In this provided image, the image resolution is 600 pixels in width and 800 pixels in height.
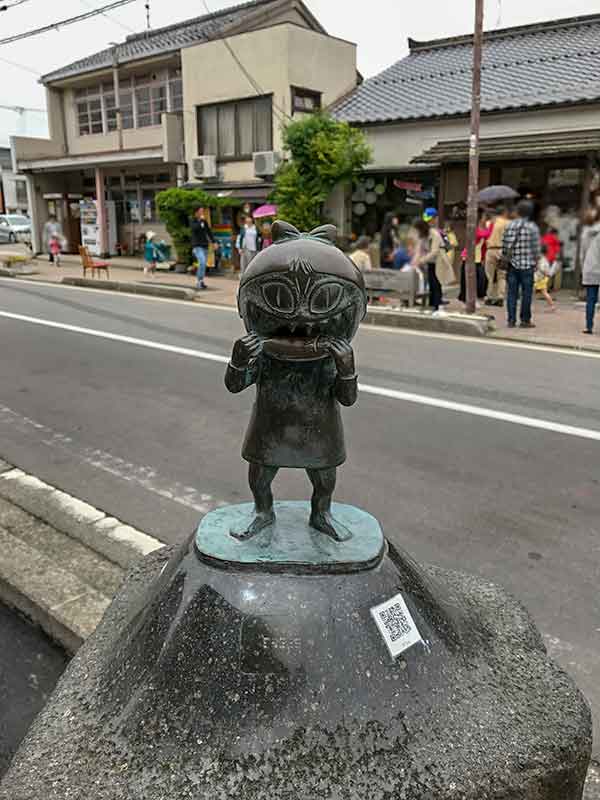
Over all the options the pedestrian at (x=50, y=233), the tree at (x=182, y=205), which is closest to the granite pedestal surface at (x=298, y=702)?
the tree at (x=182, y=205)

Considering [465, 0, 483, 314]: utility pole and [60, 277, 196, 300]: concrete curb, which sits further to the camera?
[60, 277, 196, 300]: concrete curb

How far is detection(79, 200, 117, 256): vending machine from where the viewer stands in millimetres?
26922

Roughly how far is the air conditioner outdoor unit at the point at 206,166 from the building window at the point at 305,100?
316cm

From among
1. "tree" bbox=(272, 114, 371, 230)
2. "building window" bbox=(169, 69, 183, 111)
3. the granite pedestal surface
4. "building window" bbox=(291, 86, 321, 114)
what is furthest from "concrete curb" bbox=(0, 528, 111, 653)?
"building window" bbox=(169, 69, 183, 111)

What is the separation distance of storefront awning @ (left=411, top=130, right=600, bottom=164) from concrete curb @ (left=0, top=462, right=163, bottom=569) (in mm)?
12406

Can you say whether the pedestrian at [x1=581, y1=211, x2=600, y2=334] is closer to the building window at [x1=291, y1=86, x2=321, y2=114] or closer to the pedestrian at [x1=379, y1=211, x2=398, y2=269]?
the pedestrian at [x1=379, y1=211, x2=398, y2=269]

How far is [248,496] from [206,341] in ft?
19.2

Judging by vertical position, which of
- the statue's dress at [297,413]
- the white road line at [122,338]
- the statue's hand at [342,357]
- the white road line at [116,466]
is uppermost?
the statue's hand at [342,357]

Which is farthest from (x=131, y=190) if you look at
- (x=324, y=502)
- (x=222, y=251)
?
(x=324, y=502)

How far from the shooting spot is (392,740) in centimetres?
182

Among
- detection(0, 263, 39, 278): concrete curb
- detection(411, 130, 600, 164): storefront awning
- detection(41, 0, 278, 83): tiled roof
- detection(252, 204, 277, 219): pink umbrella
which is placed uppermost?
detection(41, 0, 278, 83): tiled roof

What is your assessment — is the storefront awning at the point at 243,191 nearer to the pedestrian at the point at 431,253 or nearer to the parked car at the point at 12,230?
the pedestrian at the point at 431,253

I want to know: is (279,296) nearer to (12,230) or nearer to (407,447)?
(407,447)

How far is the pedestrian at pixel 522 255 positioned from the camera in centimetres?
1083
